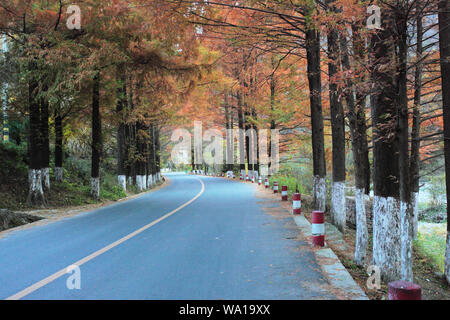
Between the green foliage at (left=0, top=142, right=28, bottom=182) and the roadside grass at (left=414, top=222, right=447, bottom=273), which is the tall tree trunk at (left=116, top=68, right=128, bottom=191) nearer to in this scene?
the green foliage at (left=0, top=142, right=28, bottom=182)

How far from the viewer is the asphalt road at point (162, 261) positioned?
472 cm

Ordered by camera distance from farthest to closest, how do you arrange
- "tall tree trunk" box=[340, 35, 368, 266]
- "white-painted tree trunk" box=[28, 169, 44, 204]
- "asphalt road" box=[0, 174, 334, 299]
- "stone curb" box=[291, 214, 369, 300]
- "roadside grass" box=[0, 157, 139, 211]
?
"white-painted tree trunk" box=[28, 169, 44, 204] < "roadside grass" box=[0, 157, 139, 211] < "tall tree trunk" box=[340, 35, 368, 266] < "asphalt road" box=[0, 174, 334, 299] < "stone curb" box=[291, 214, 369, 300]

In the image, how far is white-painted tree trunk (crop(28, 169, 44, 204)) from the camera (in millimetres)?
14420

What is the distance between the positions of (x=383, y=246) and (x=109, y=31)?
43.1ft

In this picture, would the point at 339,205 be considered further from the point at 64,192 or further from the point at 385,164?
the point at 64,192

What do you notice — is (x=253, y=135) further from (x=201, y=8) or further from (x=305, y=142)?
(x=201, y=8)

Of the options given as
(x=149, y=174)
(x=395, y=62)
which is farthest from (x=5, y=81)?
(x=149, y=174)

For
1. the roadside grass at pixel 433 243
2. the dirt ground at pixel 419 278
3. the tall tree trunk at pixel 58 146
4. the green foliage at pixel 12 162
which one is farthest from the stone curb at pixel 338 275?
the tall tree trunk at pixel 58 146

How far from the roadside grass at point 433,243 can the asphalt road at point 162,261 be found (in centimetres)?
453

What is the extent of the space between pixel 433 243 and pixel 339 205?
20.6ft

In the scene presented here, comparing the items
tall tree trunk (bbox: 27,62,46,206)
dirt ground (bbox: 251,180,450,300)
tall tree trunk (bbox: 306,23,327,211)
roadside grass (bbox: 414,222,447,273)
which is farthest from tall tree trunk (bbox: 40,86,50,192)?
roadside grass (bbox: 414,222,447,273)

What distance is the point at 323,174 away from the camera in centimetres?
1373

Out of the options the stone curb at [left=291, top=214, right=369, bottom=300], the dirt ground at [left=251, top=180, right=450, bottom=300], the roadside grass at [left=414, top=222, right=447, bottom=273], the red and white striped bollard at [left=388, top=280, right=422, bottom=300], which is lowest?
the roadside grass at [left=414, top=222, right=447, bottom=273]

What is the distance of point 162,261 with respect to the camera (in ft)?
20.5
